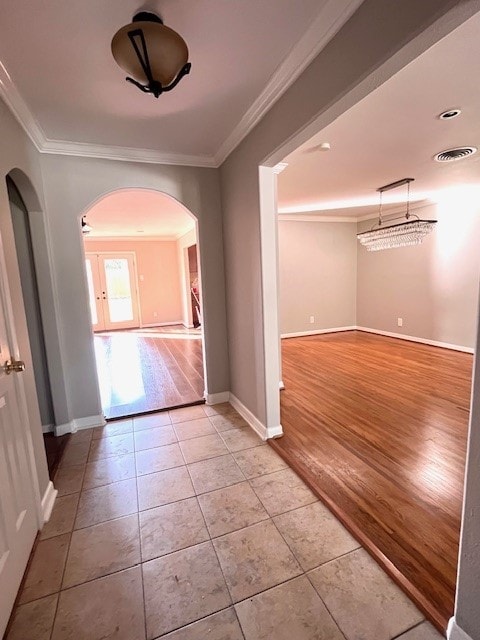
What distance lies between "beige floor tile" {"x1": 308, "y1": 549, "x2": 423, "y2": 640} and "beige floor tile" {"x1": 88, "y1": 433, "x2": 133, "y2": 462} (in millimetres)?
1653

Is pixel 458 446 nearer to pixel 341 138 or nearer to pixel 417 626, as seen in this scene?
pixel 417 626

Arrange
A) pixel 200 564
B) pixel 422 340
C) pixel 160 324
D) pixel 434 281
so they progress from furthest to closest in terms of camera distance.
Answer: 1. pixel 160 324
2. pixel 422 340
3. pixel 434 281
4. pixel 200 564

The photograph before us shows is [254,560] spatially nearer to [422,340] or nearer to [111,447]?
[111,447]

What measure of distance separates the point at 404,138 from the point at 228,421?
9.49 ft

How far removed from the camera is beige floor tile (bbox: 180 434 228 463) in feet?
7.51

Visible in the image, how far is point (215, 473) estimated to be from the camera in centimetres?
208

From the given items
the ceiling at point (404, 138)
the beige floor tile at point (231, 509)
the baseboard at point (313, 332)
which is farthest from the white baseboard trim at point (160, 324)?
the beige floor tile at point (231, 509)

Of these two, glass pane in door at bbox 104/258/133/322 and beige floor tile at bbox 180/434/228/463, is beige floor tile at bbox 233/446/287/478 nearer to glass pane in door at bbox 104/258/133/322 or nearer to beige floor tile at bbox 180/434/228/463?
beige floor tile at bbox 180/434/228/463

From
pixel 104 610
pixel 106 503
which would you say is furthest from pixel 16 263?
pixel 104 610

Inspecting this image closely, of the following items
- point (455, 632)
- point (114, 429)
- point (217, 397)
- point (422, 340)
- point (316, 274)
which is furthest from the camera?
point (316, 274)

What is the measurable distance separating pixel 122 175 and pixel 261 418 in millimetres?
2429

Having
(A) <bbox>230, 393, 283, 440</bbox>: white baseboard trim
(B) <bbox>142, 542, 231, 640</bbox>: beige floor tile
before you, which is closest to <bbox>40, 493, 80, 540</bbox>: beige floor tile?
(B) <bbox>142, 542, 231, 640</bbox>: beige floor tile

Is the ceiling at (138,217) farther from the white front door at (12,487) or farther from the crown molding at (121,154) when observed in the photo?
the white front door at (12,487)

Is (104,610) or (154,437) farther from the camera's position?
(154,437)
